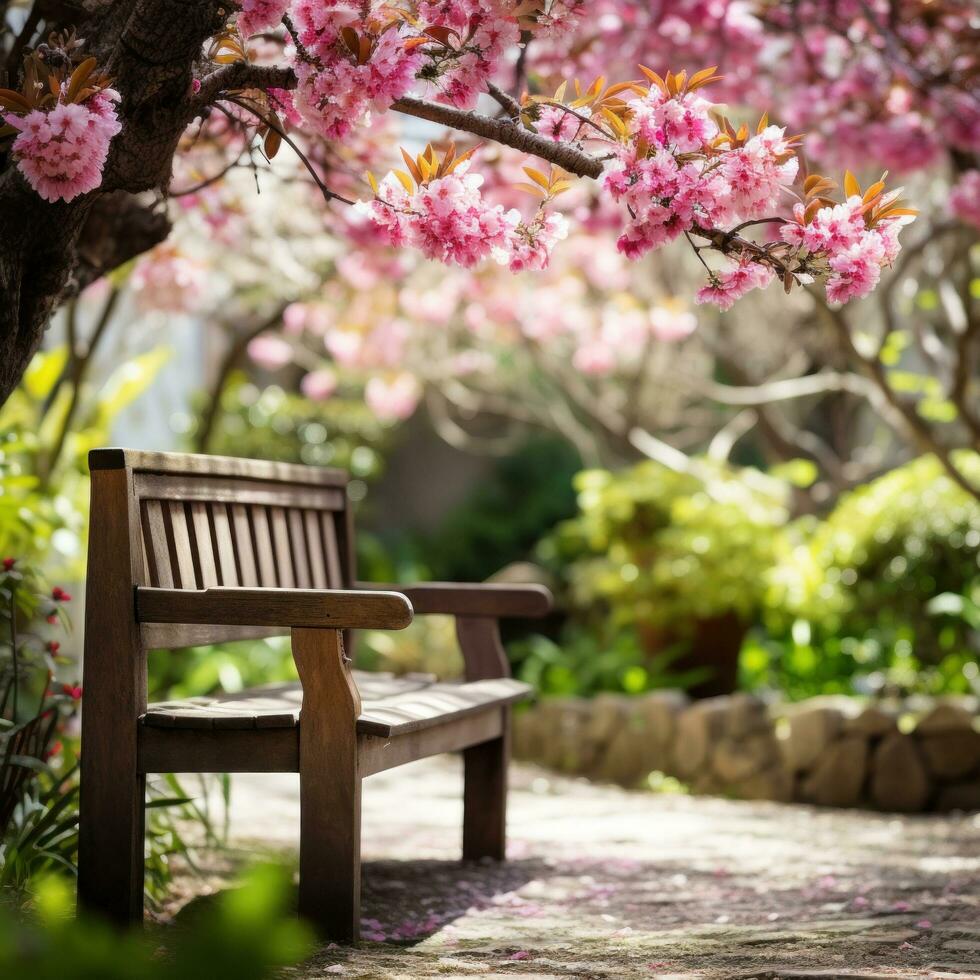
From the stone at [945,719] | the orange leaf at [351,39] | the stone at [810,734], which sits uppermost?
the orange leaf at [351,39]

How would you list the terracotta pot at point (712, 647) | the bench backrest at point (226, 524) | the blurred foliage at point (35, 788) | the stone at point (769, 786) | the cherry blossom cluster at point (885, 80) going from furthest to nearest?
the terracotta pot at point (712, 647) < the stone at point (769, 786) < the cherry blossom cluster at point (885, 80) < the blurred foliage at point (35, 788) < the bench backrest at point (226, 524)

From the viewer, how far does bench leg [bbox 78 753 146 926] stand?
8.61 feet

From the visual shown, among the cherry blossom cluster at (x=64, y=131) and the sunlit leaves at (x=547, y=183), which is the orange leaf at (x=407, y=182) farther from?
the cherry blossom cluster at (x=64, y=131)

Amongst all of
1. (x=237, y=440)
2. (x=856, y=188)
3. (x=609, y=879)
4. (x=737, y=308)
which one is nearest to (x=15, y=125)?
(x=856, y=188)

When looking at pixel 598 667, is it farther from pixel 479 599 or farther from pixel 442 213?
pixel 442 213

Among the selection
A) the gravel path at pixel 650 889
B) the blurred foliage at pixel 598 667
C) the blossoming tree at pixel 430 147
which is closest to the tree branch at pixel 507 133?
the blossoming tree at pixel 430 147

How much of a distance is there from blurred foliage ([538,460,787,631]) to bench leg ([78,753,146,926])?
12.7ft

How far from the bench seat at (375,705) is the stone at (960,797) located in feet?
7.62

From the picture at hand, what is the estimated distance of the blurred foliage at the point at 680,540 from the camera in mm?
6090

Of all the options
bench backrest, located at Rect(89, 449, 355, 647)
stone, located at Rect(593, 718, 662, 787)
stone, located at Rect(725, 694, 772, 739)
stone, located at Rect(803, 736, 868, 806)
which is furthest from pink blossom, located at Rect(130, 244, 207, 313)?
stone, located at Rect(803, 736, 868, 806)

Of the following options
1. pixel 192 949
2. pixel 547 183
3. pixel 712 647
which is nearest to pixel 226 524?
pixel 547 183

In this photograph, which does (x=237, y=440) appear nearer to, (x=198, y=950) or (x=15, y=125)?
(x=15, y=125)

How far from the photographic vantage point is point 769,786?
17.9ft

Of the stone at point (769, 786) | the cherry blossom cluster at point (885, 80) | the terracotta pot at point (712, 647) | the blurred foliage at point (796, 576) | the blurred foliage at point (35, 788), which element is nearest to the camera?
the blurred foliage at point (35, 788)
